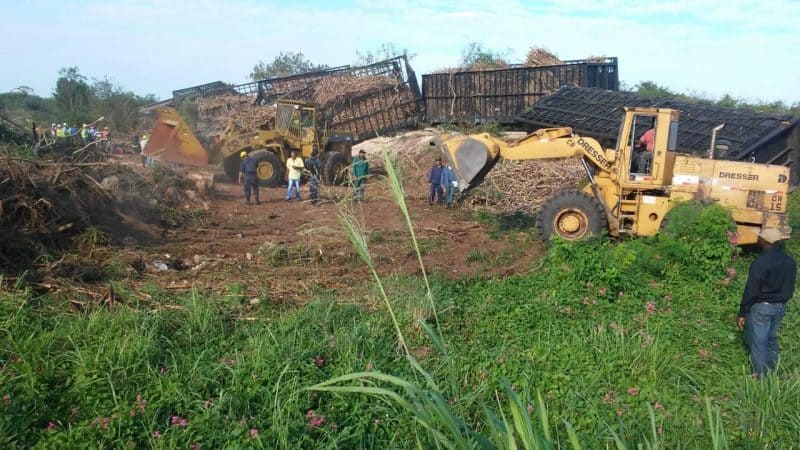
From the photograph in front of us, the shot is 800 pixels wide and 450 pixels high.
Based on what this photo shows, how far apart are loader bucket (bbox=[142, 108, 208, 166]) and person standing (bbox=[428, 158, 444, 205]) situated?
656cm

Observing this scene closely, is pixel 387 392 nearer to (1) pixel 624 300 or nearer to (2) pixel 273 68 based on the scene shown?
(1) pixel 624 300

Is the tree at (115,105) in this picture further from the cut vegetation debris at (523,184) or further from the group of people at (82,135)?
the cut vegetation debris at (523,184)

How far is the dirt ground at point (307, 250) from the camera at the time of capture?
25.1 feet

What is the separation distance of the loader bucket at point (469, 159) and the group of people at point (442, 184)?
4.02m

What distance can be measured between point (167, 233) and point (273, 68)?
3143 centimetres

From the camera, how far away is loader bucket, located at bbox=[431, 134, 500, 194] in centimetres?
996

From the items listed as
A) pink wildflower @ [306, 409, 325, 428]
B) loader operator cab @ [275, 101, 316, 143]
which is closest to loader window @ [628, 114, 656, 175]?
pink wildflower @ [306, 409, 325, 428]

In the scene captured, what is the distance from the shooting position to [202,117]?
21.3 metres

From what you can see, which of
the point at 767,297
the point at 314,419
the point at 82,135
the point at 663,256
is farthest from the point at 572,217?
the point at 82,135

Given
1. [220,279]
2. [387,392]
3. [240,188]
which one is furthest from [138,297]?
[240,188]

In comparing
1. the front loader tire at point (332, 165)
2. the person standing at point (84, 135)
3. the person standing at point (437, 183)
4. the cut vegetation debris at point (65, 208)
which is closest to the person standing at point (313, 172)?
the front loader tire at point (332, 165)

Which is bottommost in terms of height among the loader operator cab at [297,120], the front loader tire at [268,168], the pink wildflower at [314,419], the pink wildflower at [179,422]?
the pink wildflower at [314,419]

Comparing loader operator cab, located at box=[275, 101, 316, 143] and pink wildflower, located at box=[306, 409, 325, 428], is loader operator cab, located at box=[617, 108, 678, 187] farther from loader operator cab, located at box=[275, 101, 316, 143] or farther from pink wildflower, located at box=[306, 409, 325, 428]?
loader operator cab, located at box=[275, 101, 316, 143]

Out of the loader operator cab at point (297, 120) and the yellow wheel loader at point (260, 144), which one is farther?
the loader operator cab at point (297, 120)
